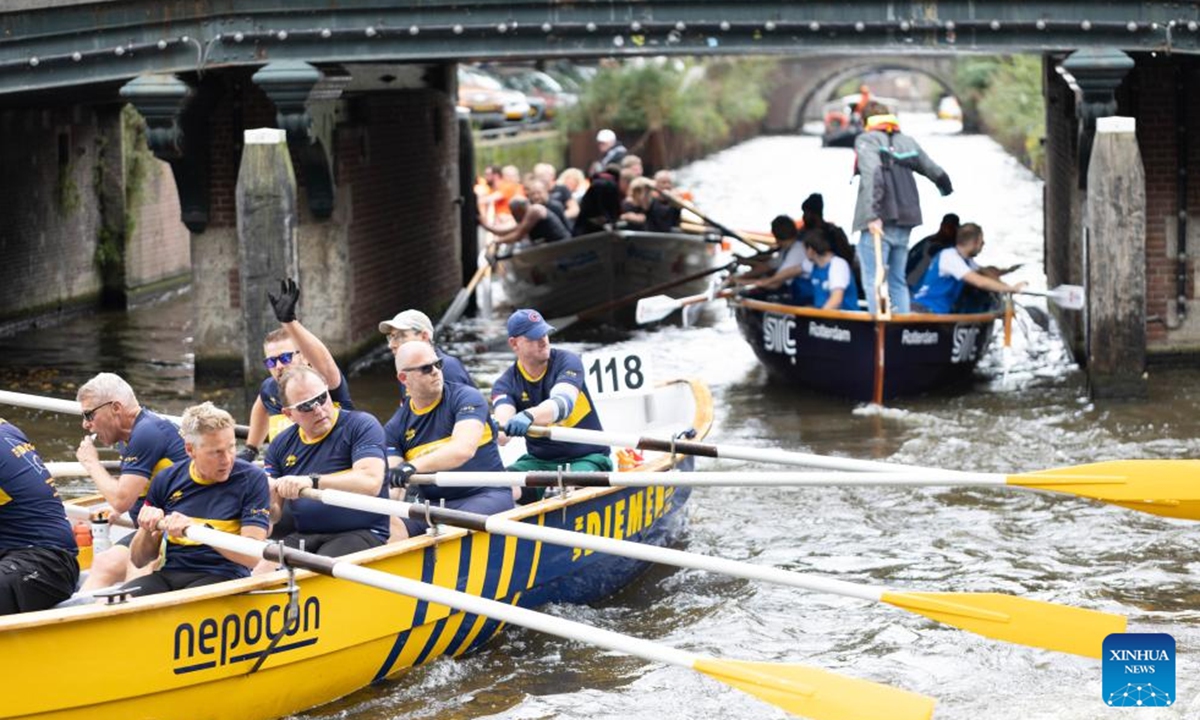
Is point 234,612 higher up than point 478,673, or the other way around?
point 234,612

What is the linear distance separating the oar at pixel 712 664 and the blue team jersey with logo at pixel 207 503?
17 centimetres

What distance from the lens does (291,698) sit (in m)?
8.38

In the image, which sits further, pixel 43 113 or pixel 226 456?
pixel 43 113

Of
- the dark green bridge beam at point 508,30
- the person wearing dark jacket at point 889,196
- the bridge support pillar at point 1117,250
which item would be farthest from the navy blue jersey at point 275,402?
the bridge support pillar at point 1117,250

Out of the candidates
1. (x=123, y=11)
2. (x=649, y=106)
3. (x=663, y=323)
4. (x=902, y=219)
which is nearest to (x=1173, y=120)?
(x=902, y=219)

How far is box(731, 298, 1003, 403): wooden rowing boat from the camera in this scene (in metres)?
15.2

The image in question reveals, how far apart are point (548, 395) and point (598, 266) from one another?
1109cm

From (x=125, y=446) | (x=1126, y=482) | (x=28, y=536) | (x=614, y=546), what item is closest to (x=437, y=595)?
(x=614, y=546)

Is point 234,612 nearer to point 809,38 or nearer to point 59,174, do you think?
point 809,38

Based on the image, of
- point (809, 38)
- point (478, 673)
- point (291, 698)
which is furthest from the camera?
point (809, 38)

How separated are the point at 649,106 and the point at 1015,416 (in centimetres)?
2763

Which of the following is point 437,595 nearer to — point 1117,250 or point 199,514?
point 199,514

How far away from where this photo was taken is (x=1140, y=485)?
882cm

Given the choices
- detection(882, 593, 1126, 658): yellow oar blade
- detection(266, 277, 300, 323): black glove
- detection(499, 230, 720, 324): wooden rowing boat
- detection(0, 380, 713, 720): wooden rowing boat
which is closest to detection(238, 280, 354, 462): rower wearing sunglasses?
detection(266, 277, 300, 323): black glove
